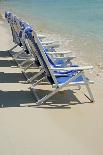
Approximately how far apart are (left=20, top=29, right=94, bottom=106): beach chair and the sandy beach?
21cm

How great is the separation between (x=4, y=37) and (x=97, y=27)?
5.13 meters

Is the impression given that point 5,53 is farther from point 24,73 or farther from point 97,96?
point 97,96

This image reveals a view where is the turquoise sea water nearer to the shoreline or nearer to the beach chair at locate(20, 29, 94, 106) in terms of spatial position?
the shoreline

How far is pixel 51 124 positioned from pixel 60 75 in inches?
48.1

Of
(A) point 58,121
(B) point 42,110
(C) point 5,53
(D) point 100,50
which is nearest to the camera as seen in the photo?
(A) point 58,121

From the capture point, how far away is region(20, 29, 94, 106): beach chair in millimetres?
6316

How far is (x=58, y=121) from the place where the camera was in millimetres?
5660

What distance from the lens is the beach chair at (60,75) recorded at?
6.32 metres

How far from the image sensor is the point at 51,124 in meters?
5.53

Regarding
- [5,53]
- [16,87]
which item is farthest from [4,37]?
[16,87]

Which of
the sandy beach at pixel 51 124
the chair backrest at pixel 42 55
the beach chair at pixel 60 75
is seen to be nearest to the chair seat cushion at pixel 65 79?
the beach chair at pixel 60 75

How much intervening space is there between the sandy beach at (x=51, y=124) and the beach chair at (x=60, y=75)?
Result: 206mm

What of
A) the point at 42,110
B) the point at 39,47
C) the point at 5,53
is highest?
the point at 39,47

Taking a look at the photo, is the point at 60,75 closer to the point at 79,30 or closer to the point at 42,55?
the point at 42,55
